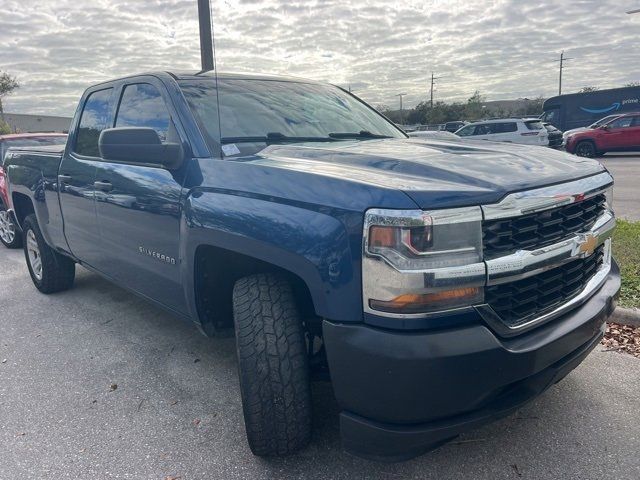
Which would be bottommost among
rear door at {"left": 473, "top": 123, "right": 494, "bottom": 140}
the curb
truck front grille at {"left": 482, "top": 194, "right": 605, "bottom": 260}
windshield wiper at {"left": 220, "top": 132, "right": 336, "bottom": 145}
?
the curb

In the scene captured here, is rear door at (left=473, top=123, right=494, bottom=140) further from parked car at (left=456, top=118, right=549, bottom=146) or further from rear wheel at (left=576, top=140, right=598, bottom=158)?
rear wheel at (left=576, top=140, right=598, bottom=158)

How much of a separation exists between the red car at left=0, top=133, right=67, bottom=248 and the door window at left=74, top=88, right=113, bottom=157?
11.8 ft

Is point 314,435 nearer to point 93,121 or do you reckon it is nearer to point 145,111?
point 145,111

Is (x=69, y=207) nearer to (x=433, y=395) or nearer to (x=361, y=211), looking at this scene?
(x=361, y=211)

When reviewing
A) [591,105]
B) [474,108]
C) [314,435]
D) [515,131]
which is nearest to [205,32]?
[314,435]

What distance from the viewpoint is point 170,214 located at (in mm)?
2764

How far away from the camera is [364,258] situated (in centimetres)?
181

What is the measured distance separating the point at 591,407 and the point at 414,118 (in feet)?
196

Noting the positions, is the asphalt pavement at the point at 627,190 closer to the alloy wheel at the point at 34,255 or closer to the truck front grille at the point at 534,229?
the truck front grille at the point at 534,229

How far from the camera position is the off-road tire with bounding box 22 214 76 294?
4.88 metres

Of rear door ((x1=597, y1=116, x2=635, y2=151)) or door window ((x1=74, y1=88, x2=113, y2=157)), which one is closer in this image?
door window ((x1=74, y1=88, x2=113, y2=157))

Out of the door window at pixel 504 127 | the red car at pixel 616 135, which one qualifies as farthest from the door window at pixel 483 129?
the red car at pixel 616 135

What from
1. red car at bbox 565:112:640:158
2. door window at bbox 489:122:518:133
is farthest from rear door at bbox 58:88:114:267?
red car at bbox 565:112:640:158

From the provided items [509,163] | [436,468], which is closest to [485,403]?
[436,468]
